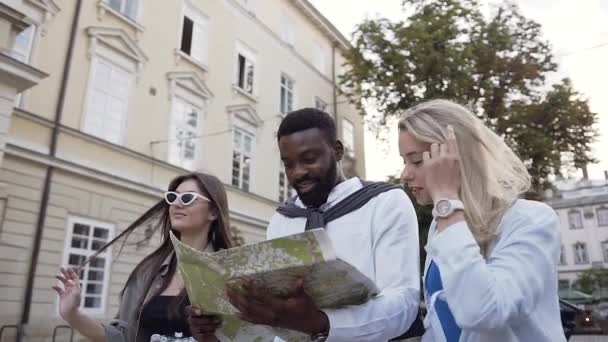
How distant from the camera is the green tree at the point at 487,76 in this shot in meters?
15.3

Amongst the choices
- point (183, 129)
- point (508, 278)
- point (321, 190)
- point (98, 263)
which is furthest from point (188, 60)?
point (508, 278)

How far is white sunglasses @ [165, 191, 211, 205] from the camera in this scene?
304 cm

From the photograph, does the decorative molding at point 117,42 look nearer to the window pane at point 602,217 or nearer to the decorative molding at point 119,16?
the decorative molding at point 119,16

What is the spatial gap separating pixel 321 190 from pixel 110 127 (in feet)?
33.8

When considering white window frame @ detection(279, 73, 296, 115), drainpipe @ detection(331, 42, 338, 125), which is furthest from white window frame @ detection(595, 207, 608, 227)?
white window frame @ detection(279, 73, 296, 115)

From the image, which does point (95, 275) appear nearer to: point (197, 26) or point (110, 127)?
point (110, 127)

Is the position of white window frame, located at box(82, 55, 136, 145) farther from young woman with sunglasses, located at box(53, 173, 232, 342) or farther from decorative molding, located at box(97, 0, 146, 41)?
young woman with sunglasses, located at box(53, 173, 232, 342)

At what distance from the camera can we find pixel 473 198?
5.28ft

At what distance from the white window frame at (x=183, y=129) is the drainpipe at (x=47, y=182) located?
3133 millimetres

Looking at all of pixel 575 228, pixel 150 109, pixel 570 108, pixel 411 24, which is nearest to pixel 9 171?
pixel 150 109

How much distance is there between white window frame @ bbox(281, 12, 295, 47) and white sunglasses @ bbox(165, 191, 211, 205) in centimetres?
1698

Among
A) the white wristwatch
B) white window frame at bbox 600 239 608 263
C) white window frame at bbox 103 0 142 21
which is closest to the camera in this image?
the white wristwatch

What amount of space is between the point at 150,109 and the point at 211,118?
2453mm

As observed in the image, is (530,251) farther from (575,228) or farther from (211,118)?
(575,228)
